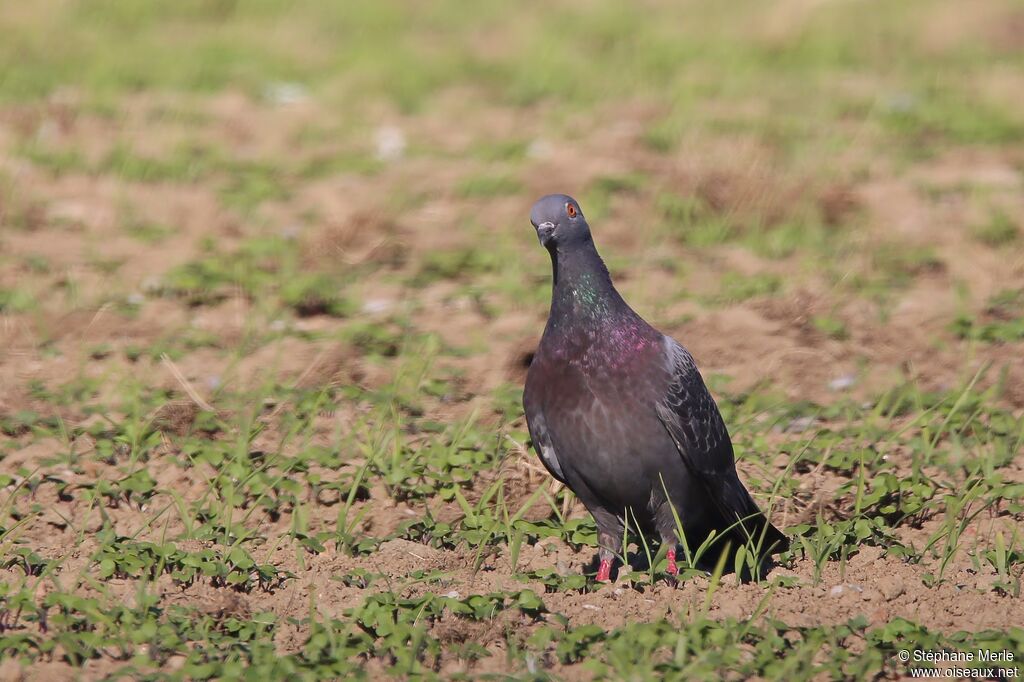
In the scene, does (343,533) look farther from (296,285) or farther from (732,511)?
(296,285)

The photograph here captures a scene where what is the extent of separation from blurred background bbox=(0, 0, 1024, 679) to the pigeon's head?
0.89 metres

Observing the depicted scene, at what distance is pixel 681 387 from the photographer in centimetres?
434

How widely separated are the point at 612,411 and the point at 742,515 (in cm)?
58

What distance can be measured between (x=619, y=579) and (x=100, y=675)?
151 centimetres

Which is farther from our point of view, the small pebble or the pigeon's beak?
the small pebble

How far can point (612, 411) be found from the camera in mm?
4262

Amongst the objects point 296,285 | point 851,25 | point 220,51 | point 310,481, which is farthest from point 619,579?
point 851,25

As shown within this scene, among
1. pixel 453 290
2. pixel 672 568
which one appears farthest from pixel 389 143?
pixel 672 568

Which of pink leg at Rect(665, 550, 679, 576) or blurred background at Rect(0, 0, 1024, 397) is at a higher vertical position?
blurred background at Rect(0, 0, 1024, 397)

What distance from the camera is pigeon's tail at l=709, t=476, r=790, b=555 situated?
14.5 ft

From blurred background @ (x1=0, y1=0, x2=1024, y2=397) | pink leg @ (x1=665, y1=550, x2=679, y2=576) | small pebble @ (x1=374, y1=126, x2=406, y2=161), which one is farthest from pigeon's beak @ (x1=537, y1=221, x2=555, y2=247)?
small pebble @ (x1=374, y1=126, x2=406, y2=161)

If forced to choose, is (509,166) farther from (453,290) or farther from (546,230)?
(546,230)

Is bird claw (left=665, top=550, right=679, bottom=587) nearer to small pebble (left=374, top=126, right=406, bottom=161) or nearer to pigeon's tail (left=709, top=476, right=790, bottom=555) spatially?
pigeon's tail (left=709, top=476, right=790, bottom=555)

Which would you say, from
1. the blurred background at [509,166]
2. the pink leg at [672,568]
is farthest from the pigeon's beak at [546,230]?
the blurred background at [509,166]
